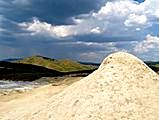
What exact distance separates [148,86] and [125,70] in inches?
72.5

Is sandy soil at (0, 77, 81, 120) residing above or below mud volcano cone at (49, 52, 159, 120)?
below

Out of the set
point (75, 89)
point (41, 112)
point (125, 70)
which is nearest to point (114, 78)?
point (125, 70)

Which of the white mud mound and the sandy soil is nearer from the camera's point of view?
the white mud mound

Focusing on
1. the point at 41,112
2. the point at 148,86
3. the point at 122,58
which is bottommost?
the point at 41,112

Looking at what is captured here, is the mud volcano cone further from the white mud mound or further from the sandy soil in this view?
the sandy soil

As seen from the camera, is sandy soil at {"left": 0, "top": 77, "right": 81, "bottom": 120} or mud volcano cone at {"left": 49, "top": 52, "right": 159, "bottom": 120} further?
sandy soil at {"left": 0, "top": 77, "right": 81, "bottom": 120}

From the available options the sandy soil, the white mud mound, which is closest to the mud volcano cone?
the white mud mound

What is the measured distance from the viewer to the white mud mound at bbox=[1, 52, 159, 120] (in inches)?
877

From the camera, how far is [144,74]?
83.8 ft

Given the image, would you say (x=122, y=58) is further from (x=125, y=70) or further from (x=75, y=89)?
(x=75, y=89)

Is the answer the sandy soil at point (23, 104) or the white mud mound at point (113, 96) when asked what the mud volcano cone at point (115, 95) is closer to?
the white mud mound at point (113, 96)

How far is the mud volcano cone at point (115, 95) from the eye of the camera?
2227 cm

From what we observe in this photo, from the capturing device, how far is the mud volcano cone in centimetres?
2227

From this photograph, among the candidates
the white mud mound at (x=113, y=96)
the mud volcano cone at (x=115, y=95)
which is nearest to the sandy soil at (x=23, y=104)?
the white mud mound at (x=113, y=96)
